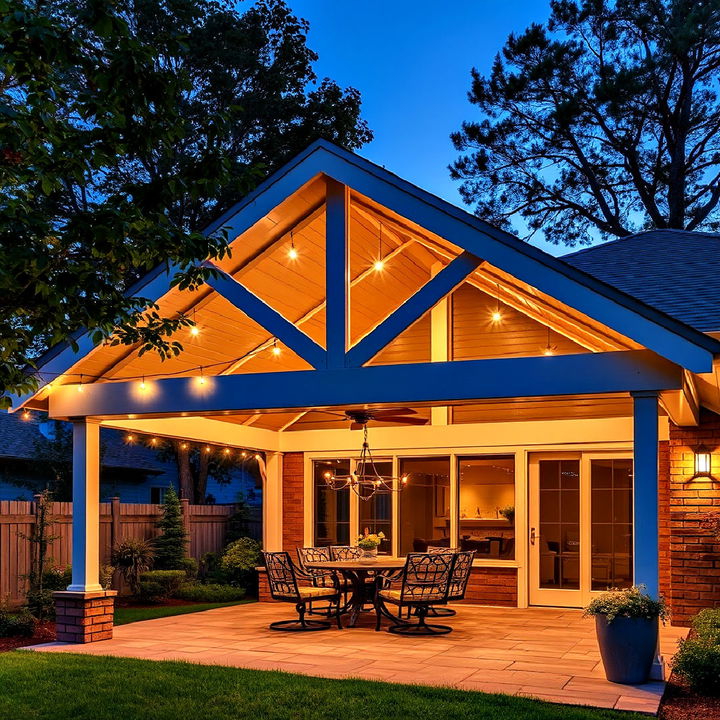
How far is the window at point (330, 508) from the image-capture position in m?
14.6

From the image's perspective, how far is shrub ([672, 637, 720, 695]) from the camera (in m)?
7.27

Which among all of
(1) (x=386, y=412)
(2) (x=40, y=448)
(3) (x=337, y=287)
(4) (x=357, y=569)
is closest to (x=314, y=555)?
(4) (x=357, y=569)

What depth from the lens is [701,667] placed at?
23.9 ft

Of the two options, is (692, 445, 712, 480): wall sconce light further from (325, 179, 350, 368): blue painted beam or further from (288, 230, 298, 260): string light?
(288, 230, 298, 260): string light

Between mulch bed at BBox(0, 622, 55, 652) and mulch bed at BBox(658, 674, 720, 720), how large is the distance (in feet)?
20.9

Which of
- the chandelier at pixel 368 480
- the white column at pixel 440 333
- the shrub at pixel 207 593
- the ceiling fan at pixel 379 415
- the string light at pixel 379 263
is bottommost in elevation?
the shrub at pixel 207 593

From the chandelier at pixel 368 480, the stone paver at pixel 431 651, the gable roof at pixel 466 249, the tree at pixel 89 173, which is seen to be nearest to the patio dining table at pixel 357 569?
the stone paver at pixel 431 651

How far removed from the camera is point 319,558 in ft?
41.5

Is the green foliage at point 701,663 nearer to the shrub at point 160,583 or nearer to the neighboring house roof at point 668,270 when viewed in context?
the neighboring house roof at point 668,270

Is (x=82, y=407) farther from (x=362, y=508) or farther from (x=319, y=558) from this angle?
(x=362, y=508)

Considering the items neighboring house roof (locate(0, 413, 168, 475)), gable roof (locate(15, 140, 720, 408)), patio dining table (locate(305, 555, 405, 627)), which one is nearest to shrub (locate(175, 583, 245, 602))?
patio dining table (locate(305, 555, 405, 627))

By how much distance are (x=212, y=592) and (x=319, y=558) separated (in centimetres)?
227

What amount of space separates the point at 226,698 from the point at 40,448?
15920mm

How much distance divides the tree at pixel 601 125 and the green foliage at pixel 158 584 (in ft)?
44.6
